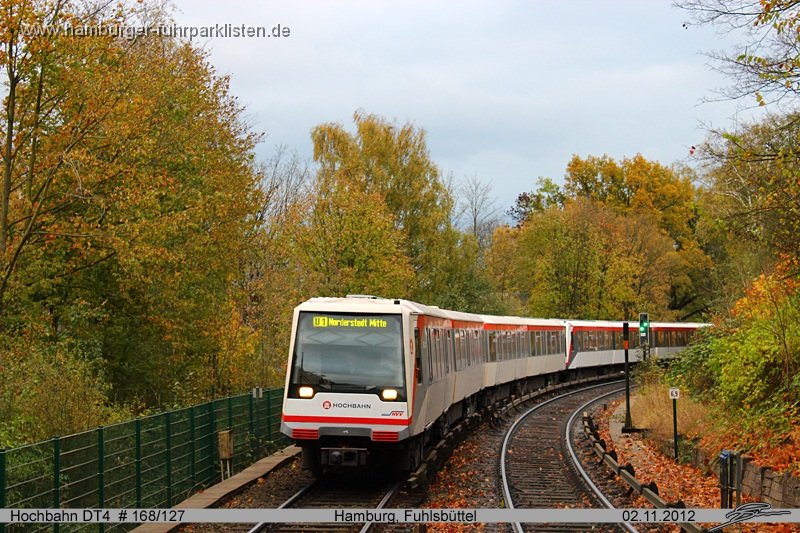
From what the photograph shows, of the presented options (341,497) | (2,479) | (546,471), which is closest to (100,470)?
(2,479)

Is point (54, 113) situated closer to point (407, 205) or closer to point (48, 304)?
point (48, 304)

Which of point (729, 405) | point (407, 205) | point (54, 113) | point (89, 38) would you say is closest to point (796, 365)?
point (729, 405)

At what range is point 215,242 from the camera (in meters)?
28.5

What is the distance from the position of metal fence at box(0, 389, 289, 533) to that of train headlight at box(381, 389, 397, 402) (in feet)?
10.4

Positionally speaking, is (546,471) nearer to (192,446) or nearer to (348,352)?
(348,352)

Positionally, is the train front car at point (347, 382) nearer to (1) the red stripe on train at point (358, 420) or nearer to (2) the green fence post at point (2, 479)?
(1) the red stripe on train at point (358, 420)

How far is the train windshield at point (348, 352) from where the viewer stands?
1616cm

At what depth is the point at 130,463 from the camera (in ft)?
44.1

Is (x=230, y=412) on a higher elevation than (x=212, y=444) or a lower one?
higher

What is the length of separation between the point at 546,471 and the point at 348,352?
5.86m
